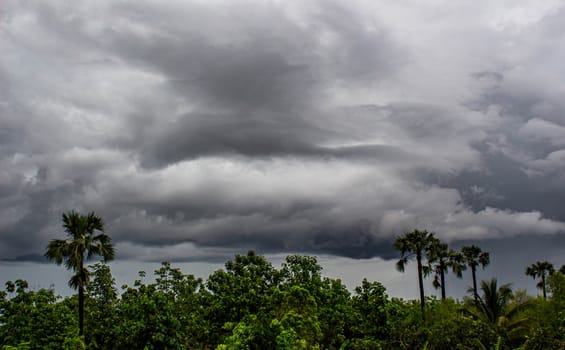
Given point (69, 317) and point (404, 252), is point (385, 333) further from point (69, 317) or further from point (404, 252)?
point (69, 317)

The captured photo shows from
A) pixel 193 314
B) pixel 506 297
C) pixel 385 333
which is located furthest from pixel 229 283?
pixel 506 297

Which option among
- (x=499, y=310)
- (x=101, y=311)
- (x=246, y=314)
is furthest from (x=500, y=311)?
(x=101, y=311)

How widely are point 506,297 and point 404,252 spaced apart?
10.4 m

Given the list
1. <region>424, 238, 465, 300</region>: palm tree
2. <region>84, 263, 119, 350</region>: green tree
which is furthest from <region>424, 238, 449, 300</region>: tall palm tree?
<region>84, 263, 119, 350</region>: green tree

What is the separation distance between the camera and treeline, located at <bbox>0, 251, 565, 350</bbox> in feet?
105

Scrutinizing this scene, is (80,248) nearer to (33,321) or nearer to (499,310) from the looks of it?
(33,321)

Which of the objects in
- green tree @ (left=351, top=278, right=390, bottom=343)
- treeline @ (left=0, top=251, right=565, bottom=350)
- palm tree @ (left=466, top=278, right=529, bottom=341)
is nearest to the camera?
treeline @ (left=0, top=251, right=565, bottom=350)

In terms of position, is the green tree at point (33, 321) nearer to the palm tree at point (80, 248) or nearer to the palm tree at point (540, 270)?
the palm tree at point (80, 248)

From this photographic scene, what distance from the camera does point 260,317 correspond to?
110 feet

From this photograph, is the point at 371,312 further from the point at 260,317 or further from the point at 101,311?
the point at 101,311

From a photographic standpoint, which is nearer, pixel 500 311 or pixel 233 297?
pixel 233 297

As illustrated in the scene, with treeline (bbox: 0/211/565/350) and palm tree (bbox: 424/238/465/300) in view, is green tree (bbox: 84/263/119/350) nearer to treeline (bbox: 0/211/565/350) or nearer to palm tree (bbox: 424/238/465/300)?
treeline (bbox: 0/211/565/350)

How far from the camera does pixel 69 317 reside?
37500 millimetres

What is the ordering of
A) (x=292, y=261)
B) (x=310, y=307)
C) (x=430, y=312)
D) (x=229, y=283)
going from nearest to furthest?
(x=310, y=307) → (x=229, y=283) → (x=292, y=261) → (x=430, y=312)
